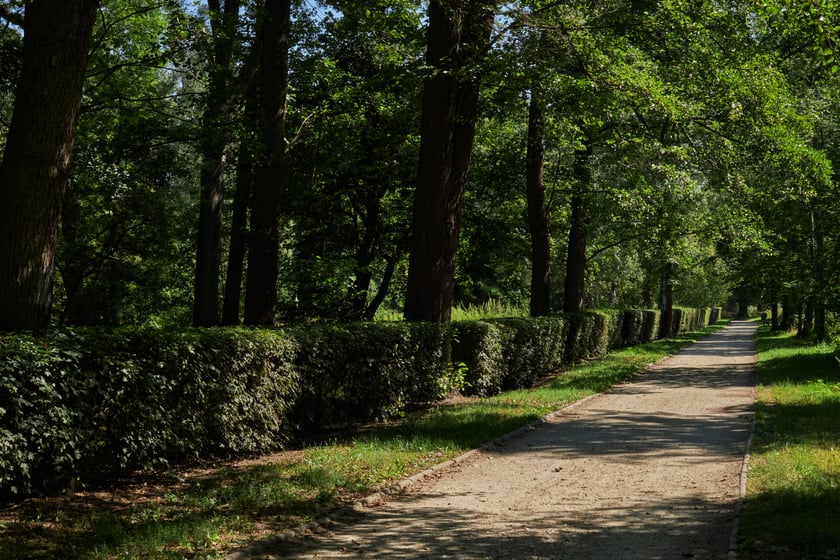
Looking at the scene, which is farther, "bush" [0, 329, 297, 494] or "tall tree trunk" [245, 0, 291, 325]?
"tall tree trunk" [245, 0, 291, 325]

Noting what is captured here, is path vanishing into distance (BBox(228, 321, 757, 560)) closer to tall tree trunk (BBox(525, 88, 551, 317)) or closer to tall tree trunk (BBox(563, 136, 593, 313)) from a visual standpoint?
tall tree trunk (BBox(525, 88, 551, 317))

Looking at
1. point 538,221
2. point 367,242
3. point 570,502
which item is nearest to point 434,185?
point 570,502

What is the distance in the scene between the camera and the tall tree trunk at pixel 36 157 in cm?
676

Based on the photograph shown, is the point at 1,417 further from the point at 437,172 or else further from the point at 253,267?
the point at 437,172

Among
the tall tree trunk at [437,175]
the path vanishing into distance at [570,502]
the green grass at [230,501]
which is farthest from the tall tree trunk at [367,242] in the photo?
the green grass at [230,501]

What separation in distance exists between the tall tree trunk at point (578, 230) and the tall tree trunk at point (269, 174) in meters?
11.9

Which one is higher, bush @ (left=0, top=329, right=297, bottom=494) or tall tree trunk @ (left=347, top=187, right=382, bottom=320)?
tall tree trunk @ (left=347, top=187, right=382, bottom=320)

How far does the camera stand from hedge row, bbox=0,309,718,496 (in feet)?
19.7

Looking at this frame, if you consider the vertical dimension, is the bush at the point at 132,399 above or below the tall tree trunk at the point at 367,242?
below

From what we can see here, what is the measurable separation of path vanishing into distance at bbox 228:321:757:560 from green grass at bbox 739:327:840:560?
0.22 meters

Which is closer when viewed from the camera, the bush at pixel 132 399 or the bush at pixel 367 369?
the bush at pixel 132 399

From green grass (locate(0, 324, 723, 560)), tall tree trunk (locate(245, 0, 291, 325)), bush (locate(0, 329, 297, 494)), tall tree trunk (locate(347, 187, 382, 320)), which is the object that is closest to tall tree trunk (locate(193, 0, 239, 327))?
tall tree trunk (locate(245, 0, 291, 325))

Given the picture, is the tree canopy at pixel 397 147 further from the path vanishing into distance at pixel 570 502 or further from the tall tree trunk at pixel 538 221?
the path vanishing into distance at pixel 570 502

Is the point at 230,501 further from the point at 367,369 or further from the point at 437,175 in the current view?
the point at 437,175
